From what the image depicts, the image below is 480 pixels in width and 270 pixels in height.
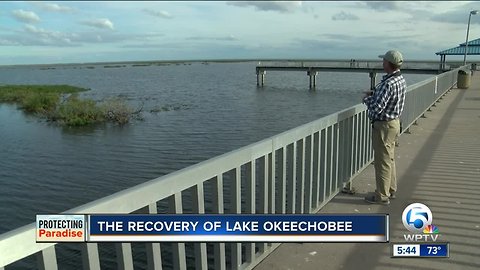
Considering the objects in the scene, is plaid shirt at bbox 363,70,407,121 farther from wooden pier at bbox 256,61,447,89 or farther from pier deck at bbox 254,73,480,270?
wooden pier at bbox 256,61,447,89

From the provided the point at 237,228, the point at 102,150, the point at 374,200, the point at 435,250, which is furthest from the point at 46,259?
the point at 102,150

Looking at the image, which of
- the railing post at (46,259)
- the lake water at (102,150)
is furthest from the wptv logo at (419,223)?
the lake water at (102,150)

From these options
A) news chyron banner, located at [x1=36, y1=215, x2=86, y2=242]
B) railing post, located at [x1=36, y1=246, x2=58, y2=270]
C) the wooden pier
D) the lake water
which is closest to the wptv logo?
news chyron banner, located at [x1=36, y1=215, x2=86, y2=242]

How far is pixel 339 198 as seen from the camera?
516 centimetres

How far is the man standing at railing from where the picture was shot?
453 centimetres

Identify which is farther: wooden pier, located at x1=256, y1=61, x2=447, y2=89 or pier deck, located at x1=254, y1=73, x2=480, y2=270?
wooden pier, located at x1=256, y1=61, x2=447, y2=89

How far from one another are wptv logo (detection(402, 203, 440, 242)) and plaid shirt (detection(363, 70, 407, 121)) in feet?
3.81

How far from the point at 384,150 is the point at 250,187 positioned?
86.5 inches

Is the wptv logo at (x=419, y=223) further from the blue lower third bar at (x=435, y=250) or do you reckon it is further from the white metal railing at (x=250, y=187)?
the white metal railing at (x=250, y=187)

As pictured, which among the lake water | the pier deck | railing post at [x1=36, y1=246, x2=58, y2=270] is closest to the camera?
railing post at [x1=36, y1=246, x2=58, y2=270]

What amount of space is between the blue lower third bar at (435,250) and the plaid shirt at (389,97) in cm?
160

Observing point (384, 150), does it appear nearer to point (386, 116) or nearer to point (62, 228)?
point (386, 116)

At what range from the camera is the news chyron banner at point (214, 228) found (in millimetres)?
2023

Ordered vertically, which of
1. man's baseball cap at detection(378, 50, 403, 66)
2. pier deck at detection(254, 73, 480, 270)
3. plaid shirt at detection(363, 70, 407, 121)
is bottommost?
pier deck at detection(254, 73, 480, 270)
